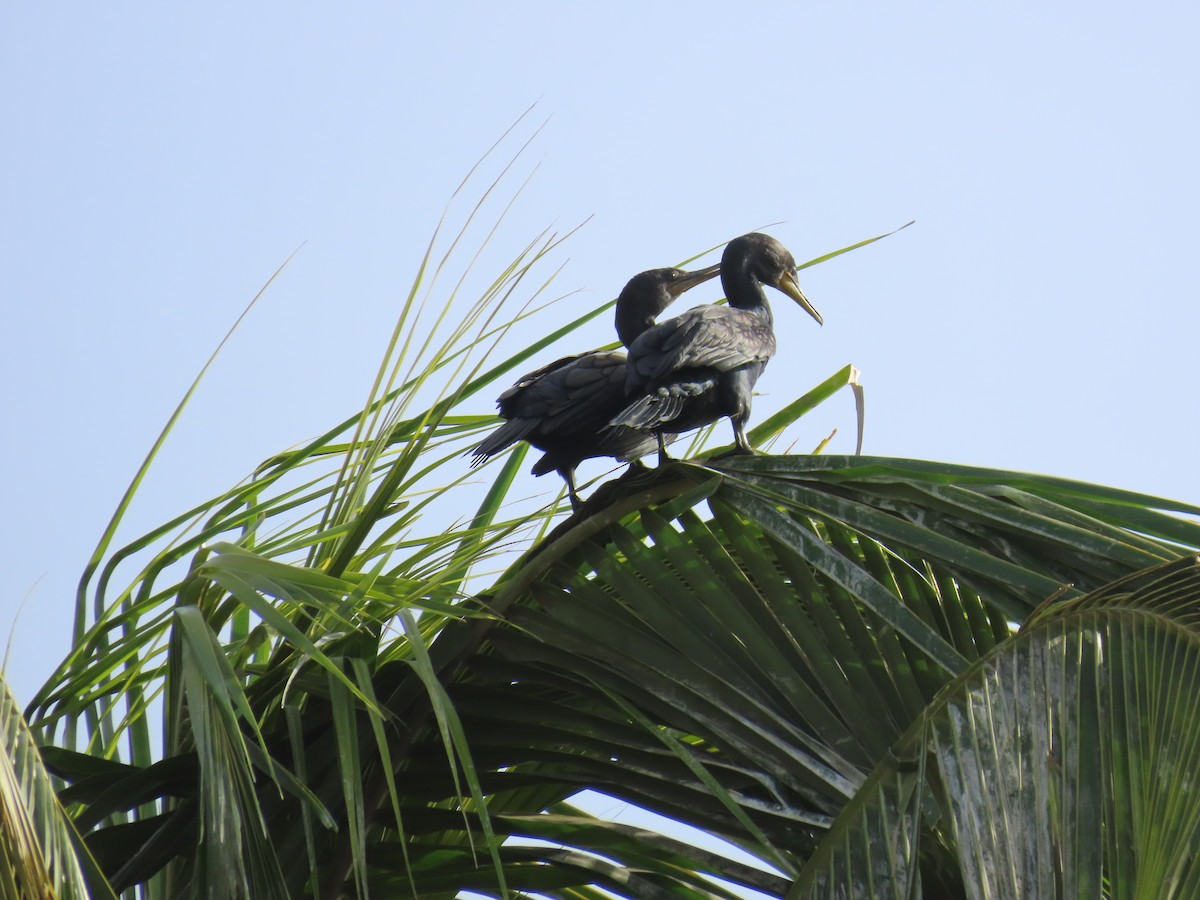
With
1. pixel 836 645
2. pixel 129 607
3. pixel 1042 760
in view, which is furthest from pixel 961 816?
pixel 129 607

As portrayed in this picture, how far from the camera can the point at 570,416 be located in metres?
3.62

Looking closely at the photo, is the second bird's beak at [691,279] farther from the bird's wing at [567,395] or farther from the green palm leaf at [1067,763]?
the green palm leaf at [1067,763]

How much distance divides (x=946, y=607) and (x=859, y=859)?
0.67 metres

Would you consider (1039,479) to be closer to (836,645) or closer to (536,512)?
(836,645)

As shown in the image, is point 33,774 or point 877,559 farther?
point 877,559

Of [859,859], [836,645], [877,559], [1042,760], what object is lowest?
[859,859]

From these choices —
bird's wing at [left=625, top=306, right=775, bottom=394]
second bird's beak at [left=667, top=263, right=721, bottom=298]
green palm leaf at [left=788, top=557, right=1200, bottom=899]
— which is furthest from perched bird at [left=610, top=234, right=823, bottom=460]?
green palm leaf at [left=788, top=557, right=1200, bottom=899]

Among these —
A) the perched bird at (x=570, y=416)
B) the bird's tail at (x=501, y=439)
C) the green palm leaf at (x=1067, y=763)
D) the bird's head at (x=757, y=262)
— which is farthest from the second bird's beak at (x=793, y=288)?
the green palm leaf at (x=1067, y=763)

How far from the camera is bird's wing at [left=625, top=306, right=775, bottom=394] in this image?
3463mm

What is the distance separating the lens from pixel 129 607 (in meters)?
2.94

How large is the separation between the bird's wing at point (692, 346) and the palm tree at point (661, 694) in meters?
0.34

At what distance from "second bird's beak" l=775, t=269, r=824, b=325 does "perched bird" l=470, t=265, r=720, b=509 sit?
0.66 metres

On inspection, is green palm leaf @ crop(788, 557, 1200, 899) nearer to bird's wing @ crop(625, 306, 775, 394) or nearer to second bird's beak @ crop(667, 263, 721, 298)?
bird's wing @ crop(625, 306, 775, 394)

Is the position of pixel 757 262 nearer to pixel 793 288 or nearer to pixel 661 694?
pixel 793 288
